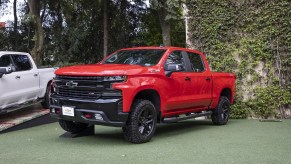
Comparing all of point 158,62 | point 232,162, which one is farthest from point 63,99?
point 232,162

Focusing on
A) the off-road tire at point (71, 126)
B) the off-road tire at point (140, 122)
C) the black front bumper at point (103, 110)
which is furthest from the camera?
the off-road tire at point (71, 126)

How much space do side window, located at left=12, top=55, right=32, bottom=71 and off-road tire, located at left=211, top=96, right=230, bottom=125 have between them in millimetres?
5038

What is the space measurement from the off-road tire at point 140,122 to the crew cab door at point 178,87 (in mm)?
587

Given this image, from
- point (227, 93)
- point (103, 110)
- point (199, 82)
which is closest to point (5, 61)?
point (103, 110)

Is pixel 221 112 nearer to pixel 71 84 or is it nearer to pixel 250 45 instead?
pixel 250 45

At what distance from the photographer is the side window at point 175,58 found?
323 inches

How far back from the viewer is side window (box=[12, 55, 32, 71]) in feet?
33.5

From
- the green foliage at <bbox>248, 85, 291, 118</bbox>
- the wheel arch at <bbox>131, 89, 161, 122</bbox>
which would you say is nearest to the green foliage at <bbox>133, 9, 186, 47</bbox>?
the green foliage at <bbox>248, 85, 291, 118</bbox>

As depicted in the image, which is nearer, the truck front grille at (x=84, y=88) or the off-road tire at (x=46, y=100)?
the truck front grille at (x=84, y=88)

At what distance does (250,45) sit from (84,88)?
20.0 feet

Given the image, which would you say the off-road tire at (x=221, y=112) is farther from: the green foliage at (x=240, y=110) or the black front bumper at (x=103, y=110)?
the black front bumper at (x=103, y=110)

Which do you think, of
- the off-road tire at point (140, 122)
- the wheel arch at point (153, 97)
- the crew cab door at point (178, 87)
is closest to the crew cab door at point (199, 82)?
the crew cab door at point (178, 87)

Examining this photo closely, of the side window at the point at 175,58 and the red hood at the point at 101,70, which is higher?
the side window at the point at 175,58

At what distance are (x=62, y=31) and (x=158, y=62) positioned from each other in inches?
649
